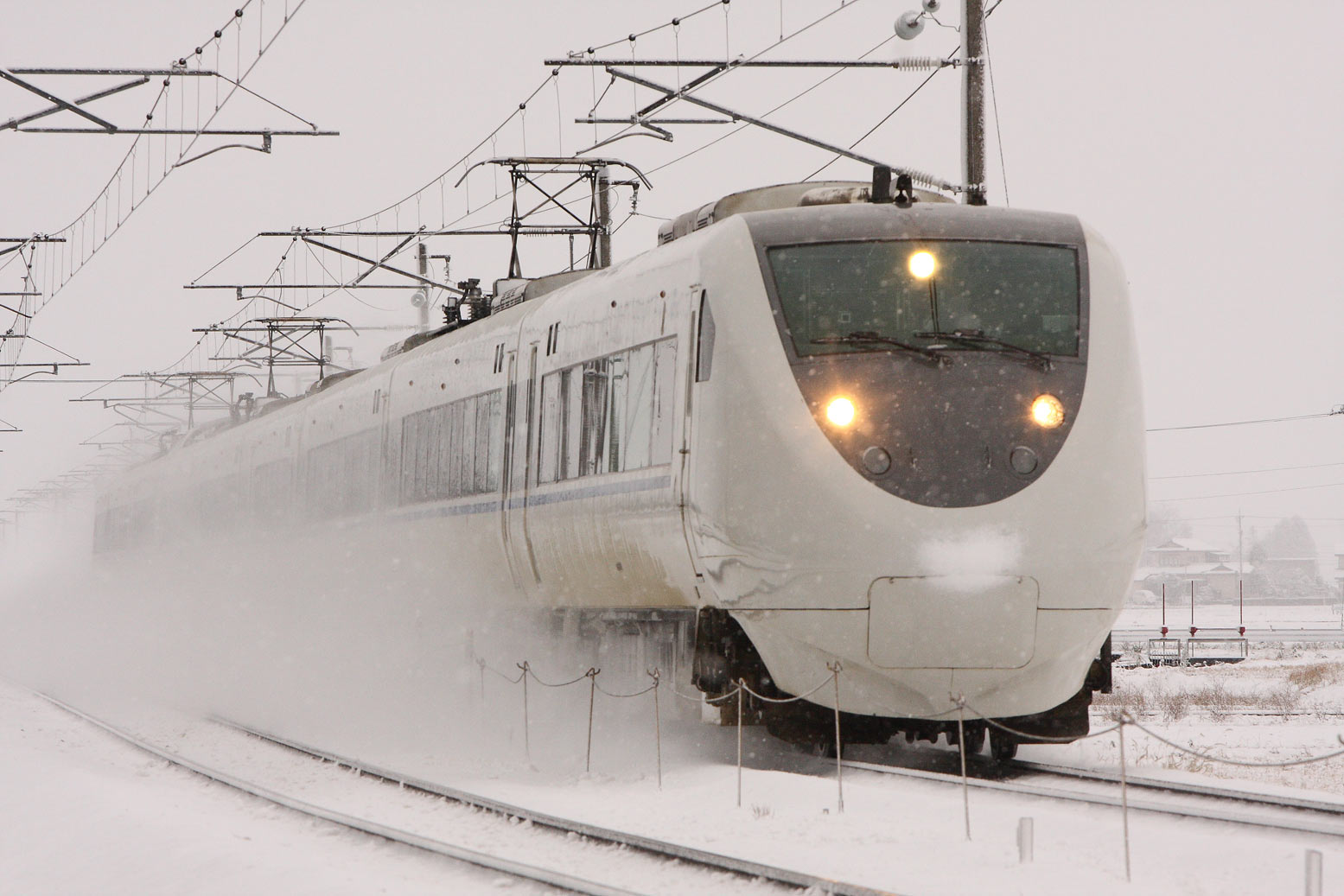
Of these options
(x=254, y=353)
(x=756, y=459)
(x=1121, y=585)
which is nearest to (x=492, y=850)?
(x=756, y=459)

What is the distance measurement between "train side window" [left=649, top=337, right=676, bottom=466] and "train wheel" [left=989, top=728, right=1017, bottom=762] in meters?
2.84

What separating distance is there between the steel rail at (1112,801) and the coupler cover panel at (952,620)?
80cm

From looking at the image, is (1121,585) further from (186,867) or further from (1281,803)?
(186,867)

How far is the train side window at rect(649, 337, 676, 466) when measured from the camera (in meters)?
11.0

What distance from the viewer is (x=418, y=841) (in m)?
8.75

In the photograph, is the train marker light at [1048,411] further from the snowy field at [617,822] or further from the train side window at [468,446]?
the train side window at [468,446]

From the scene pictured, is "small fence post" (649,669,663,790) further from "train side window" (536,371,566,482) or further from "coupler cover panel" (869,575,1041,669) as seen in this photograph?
"train side window" (536,371,566,482)

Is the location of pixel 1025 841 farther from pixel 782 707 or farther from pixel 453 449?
pixel 453 449

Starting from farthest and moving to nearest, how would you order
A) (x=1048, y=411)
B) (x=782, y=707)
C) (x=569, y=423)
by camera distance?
(x=569, y=423)
(x=782, y=707)
(x=1048, y=411)

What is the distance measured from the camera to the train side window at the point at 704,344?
10.5 metres

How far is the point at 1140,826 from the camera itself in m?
8.79

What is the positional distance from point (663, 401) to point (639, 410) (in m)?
0.49

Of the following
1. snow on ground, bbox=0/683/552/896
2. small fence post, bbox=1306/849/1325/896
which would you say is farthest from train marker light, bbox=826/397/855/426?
small fence post, bbox=1306/849/1325/896

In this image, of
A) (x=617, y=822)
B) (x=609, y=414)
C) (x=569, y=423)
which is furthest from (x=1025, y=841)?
(x=569, y=423)
